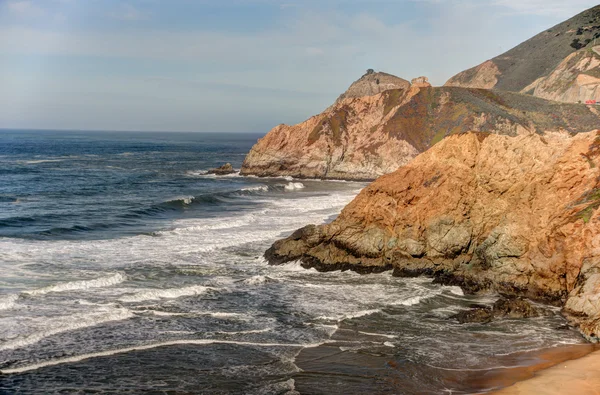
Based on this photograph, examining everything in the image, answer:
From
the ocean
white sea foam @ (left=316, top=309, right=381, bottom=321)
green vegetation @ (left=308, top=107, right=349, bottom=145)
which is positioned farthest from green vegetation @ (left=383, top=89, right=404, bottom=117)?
white sea foam @ (left=316, top=309, right=381, bottom=321)

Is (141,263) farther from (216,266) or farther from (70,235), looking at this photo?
(70,235)

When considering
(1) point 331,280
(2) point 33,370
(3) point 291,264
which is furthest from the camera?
(3) point 291,264

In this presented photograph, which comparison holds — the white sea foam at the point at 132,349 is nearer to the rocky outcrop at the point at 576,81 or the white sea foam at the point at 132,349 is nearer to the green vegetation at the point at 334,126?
the green vegetation at the point at 334,126

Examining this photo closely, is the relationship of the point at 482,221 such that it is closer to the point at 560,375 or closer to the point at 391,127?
the point at 560,375

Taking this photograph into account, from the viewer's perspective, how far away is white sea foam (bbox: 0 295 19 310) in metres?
22.0

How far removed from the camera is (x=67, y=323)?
20.3 meters

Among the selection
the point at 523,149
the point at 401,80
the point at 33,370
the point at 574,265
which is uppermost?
the point at 401,80

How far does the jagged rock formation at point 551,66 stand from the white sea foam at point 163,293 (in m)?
95.8

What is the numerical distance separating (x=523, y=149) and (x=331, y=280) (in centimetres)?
1059

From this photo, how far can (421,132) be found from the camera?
3115 inches

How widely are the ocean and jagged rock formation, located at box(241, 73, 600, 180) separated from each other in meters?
39.5

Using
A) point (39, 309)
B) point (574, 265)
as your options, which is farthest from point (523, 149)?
point (39, 309)

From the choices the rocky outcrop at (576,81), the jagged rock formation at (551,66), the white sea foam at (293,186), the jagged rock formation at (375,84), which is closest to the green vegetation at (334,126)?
the white sea foam at (293,186)

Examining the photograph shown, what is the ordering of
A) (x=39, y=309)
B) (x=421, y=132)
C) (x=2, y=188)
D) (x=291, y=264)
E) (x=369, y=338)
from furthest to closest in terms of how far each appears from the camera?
(x=421, y=132) < (x=2, y=188) < (x=291, y=264) < (x=39, y=309) < (x=369, y=338)
